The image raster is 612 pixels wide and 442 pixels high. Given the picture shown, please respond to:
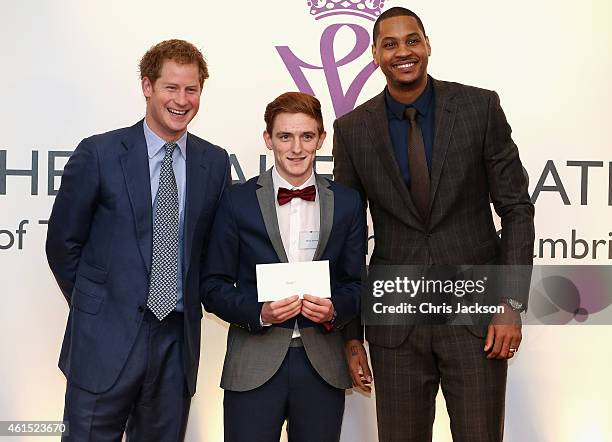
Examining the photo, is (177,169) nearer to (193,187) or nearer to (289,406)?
(193,187)

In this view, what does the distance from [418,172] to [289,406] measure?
91cm

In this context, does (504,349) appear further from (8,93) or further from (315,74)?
(8,93)

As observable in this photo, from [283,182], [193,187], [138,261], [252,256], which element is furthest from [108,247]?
[283,182]

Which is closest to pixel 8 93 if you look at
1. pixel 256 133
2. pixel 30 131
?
pixel 30 131

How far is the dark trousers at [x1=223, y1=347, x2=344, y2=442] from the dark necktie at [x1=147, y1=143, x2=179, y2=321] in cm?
39

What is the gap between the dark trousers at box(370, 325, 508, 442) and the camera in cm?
258

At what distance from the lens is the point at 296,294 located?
7.89 ft

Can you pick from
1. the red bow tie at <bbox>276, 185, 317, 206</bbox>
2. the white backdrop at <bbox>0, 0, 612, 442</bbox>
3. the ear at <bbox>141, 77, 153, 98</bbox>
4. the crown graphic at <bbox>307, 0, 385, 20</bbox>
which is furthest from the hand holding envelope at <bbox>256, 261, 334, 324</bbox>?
the crown graphic at <bbox>307, 0, 385, 20</bbox>

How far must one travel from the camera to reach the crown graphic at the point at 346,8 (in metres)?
3.64

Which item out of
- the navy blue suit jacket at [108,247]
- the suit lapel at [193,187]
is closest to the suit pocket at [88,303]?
the navy blue suit jacket at [108,247]

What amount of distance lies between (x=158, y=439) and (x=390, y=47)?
5.31ft

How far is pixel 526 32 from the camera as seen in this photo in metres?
3.65

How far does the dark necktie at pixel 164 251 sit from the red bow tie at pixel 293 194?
359mm
